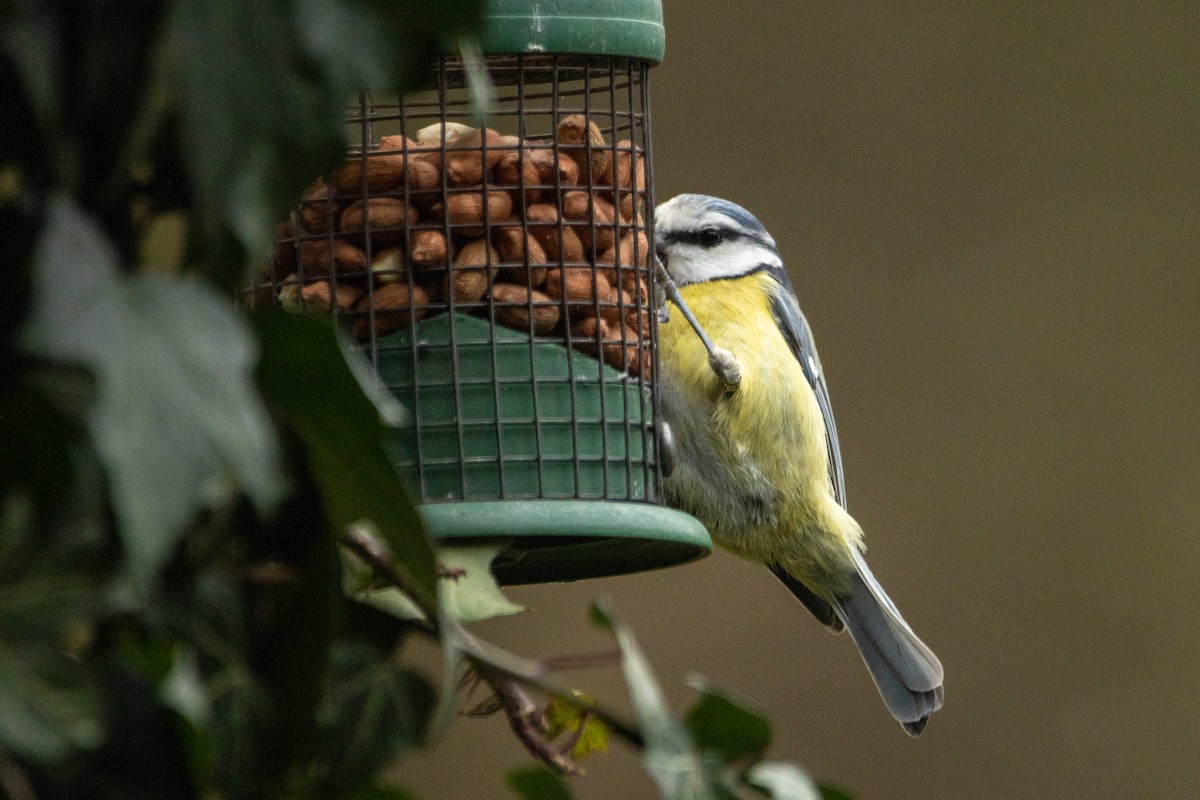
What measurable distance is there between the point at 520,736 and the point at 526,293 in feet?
2.67

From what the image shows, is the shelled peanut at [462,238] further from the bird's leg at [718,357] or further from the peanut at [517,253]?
the bird's leg at [718,357]

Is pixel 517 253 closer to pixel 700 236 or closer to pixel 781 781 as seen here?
Answer: pixel 700 236

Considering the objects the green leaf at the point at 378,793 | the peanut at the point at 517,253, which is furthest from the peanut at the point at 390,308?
the green leaf at the point at 378,793

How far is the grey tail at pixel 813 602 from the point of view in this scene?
116 inches

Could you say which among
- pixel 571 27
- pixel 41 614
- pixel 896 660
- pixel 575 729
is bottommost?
pixel 896 660

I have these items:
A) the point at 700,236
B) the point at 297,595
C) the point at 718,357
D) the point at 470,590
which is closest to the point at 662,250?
the point at 700,236

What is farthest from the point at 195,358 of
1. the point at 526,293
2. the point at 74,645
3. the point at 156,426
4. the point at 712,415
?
the point at 712,415

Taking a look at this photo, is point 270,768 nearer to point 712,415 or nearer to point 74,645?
point 74,645

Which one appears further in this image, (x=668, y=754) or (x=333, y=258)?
(x=333, y=258)

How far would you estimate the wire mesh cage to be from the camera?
67.6 inches

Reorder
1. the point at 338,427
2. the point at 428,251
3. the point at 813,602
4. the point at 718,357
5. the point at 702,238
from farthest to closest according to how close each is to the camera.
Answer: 1. the point at 813,602
2. the point at 702,238
3. the point at 718,357
4. the point at 428,251
5. the point at 338,427

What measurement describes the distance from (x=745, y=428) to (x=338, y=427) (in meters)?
2.06

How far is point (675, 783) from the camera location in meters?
0.61

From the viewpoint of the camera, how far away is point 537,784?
2.20ft
